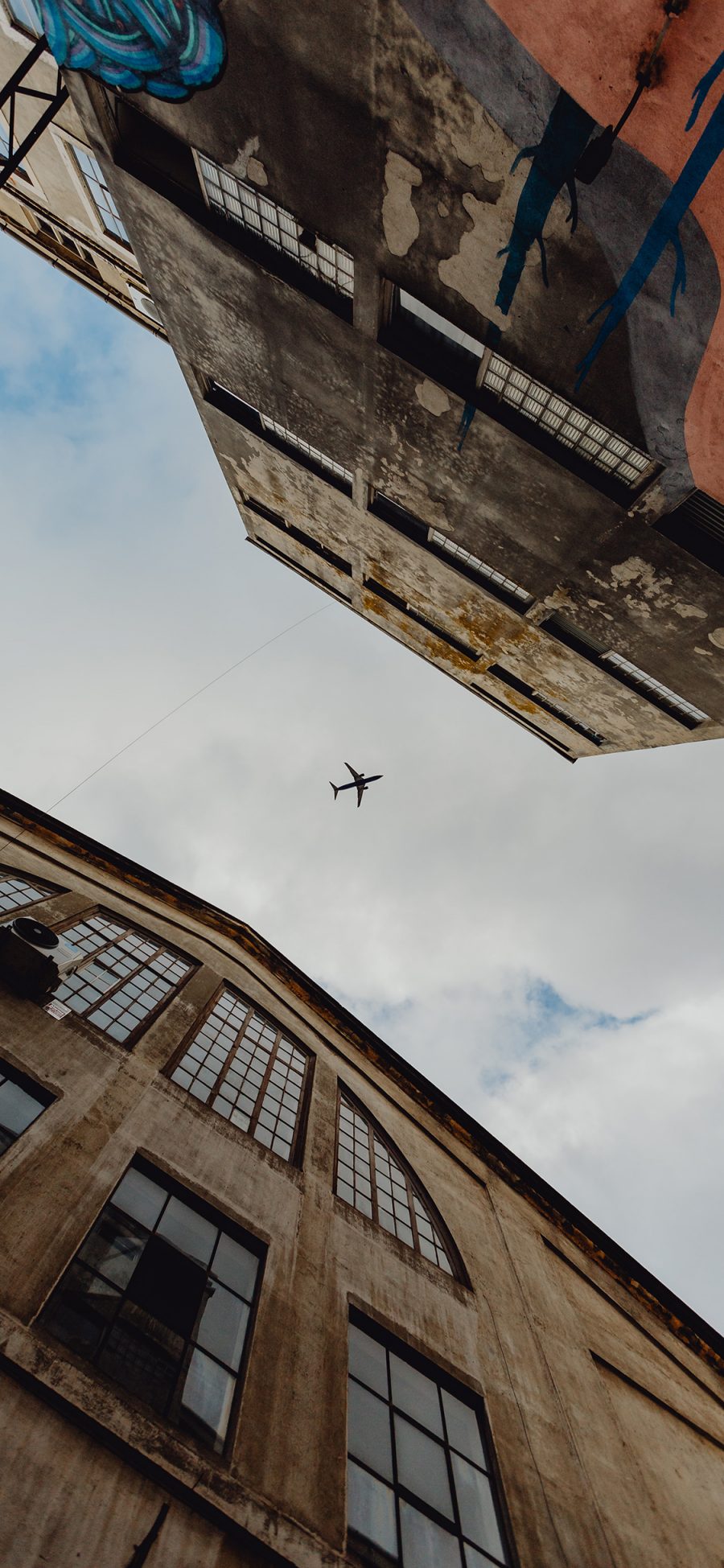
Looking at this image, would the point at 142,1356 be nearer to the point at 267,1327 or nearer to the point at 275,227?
the point at 267,1327

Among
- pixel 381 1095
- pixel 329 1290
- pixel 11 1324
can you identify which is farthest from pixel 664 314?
pixel 381 1095

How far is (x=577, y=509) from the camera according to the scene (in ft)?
30.1

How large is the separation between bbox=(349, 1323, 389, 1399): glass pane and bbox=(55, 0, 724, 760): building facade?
11060 mm

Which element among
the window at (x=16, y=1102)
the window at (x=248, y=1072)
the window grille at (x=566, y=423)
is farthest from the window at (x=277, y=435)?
the window at (x=16, y=1102)

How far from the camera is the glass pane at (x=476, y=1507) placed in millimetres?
7176

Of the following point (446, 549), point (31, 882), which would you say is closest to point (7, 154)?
point (446, 549)

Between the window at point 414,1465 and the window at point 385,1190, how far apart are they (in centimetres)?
230

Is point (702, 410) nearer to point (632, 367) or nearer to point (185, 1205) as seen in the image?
point (632, 367)

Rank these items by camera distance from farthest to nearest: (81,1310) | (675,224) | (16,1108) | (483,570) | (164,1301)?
1. (483,570)
2. (16,1108)
3. (164,1301)
4. (81,1310)
5. (675,224)

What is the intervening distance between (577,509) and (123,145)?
8056 millimetres

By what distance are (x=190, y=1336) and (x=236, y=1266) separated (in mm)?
1268

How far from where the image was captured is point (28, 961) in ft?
32.2

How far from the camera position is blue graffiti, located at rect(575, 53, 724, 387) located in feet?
18.0

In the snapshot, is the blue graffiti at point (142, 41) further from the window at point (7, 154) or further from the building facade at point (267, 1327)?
the building facade at point (267, 1327)
